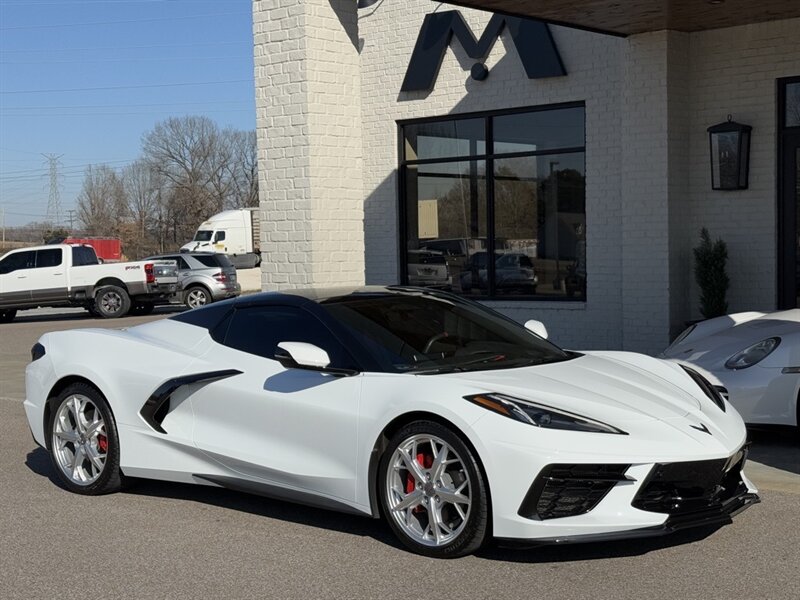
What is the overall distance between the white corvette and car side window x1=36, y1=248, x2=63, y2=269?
2027 centimetres

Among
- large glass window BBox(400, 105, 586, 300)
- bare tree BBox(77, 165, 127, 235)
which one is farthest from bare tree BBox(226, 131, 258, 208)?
large glass window BBox(400, 105, 586, 300)

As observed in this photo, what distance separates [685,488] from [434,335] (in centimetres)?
175

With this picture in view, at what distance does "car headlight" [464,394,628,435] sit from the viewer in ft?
16.8

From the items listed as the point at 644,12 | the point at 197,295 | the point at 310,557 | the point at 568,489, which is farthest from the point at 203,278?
the point at 568,489

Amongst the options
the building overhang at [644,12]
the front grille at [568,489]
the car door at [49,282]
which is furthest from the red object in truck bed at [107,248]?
the front grille at [568,489]

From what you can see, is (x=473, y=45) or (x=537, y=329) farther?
(x=473, y=45)

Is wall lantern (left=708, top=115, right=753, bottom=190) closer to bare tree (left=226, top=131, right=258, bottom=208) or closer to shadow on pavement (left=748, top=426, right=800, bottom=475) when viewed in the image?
shadow on pavement (left=748, top=426, right=800, bottom=475)

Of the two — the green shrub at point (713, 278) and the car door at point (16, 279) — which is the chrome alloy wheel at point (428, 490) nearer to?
the green shrub at point (713, 278)

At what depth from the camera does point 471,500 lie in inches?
204

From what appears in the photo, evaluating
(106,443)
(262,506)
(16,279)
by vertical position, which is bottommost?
(262,506)

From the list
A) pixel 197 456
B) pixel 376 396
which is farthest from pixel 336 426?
pixel 197 456

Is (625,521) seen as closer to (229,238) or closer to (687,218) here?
(687,218)

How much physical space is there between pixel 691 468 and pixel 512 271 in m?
9.76

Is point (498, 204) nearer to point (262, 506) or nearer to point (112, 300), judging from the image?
point (262, 506)
